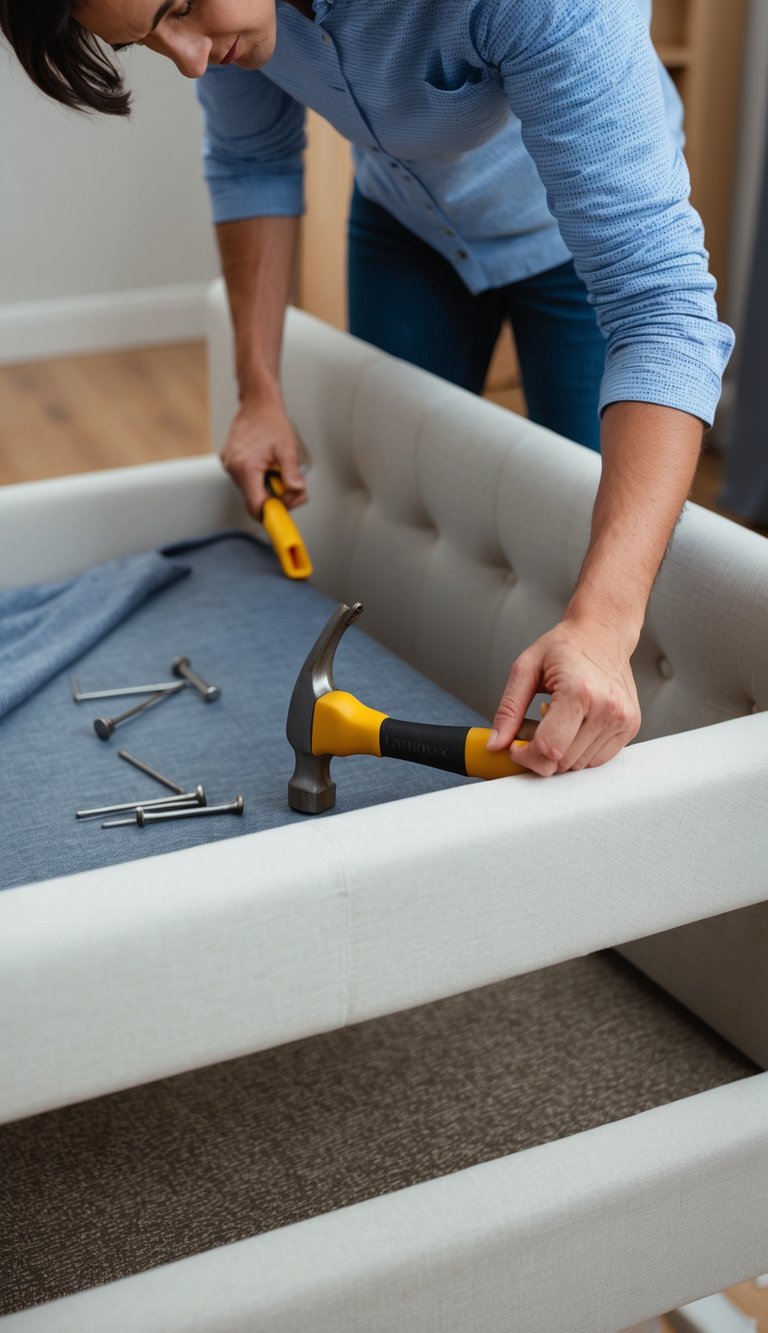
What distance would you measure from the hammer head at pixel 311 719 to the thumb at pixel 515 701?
5.9 inches

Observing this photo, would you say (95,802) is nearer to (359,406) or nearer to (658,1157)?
(658,1157)

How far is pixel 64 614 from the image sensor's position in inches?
54.4

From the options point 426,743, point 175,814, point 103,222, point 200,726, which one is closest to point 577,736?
point 426,743

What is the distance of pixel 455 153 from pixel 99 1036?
84 cm

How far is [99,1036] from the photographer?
71 cm

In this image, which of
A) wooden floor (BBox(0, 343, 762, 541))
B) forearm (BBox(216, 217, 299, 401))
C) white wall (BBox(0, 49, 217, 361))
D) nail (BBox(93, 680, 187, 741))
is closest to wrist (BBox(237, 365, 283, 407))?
forearm (BBox(216, 217, 299, 401))

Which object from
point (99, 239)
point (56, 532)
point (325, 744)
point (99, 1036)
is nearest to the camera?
point (99, 1036)

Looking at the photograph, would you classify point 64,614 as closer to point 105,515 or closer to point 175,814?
point 105,515

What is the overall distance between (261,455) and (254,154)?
1.13ft

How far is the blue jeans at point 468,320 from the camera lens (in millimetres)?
1427

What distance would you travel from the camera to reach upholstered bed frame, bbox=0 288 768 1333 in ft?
2.37

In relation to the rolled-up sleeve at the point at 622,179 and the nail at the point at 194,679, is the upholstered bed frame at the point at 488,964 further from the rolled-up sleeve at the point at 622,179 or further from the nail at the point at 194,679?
the nail at the point at 194,679

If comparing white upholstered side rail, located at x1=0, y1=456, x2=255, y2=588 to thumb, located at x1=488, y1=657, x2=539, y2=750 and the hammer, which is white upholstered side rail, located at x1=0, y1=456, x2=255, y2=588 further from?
thumb, located at x1=488, y1=657, x2=539, y2=750

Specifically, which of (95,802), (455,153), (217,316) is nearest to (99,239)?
(217,316)
